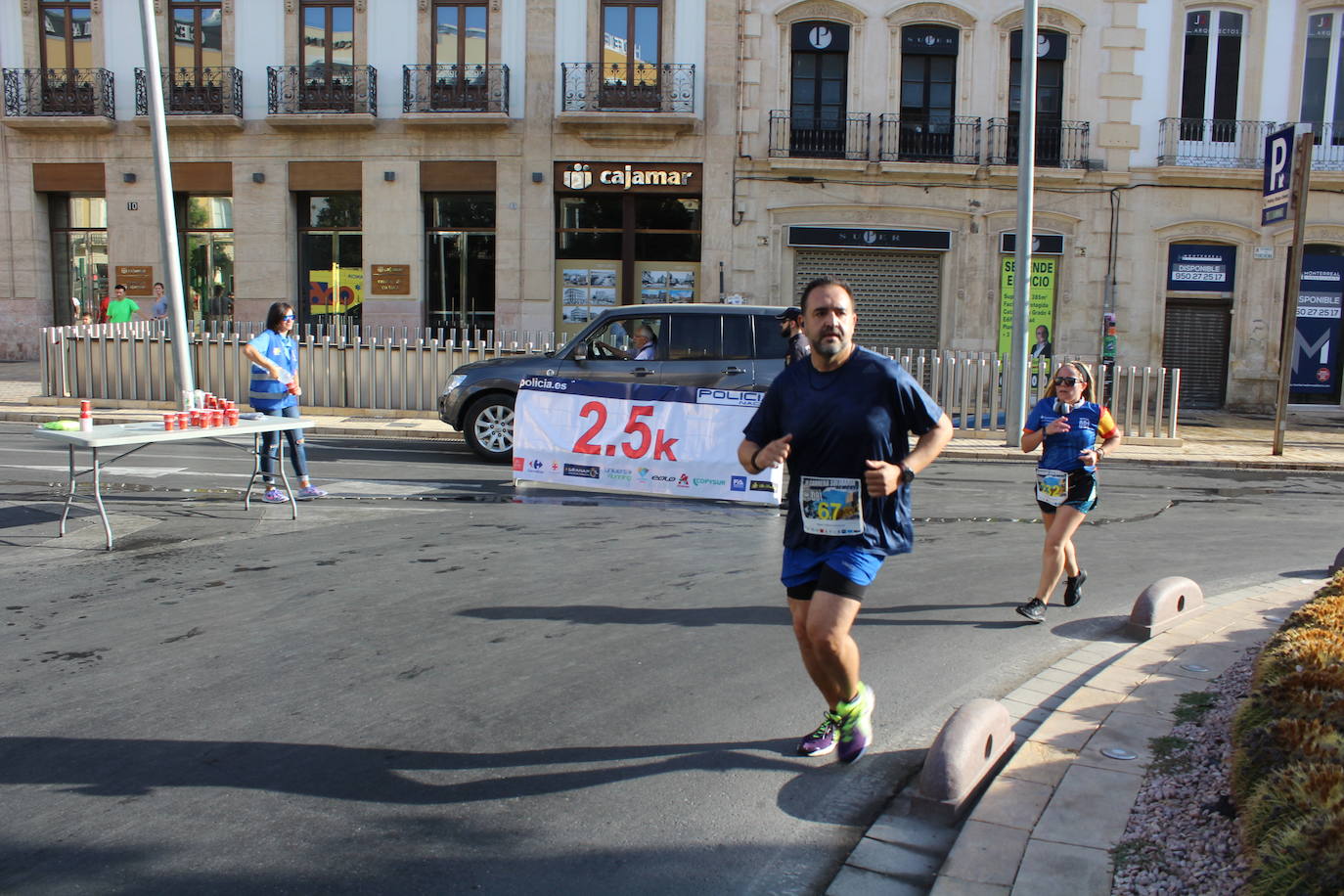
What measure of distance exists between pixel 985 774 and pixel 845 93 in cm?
2092

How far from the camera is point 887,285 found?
23312 mm

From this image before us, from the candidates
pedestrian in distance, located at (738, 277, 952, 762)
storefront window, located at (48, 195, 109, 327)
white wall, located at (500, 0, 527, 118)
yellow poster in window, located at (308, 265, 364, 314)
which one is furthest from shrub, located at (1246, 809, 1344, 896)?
storefront window, located at (48, 195, 109, 327)

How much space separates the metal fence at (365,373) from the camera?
16.9 metres

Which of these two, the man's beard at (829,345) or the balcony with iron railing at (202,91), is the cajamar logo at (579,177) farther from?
the man's beard at (829,345)

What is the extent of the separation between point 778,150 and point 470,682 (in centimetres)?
1934

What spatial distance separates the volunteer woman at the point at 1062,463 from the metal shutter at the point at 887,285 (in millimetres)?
16748

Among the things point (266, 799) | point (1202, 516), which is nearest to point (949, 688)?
point (266, 799)

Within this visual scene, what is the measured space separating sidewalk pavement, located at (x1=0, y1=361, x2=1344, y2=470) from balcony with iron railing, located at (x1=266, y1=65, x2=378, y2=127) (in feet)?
25.6

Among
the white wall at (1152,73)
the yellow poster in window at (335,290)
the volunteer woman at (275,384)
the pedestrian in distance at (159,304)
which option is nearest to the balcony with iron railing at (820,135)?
the white wall at (1152,73)

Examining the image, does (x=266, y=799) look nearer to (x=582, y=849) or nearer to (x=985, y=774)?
(x=582, y=849)

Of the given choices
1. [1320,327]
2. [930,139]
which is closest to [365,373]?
[930,139]

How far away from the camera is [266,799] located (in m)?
3.92

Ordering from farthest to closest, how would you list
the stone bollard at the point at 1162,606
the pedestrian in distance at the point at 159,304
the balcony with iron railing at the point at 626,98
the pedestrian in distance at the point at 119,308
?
the balcony with iron railing at the point at 626,98 → the pedestrian in distance at the point at 159,304 → the pedestrian in distance at the point at 119,308 → the stone bollard at the point at 1162,606

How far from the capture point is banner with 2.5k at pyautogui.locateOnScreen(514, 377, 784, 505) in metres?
10.3
